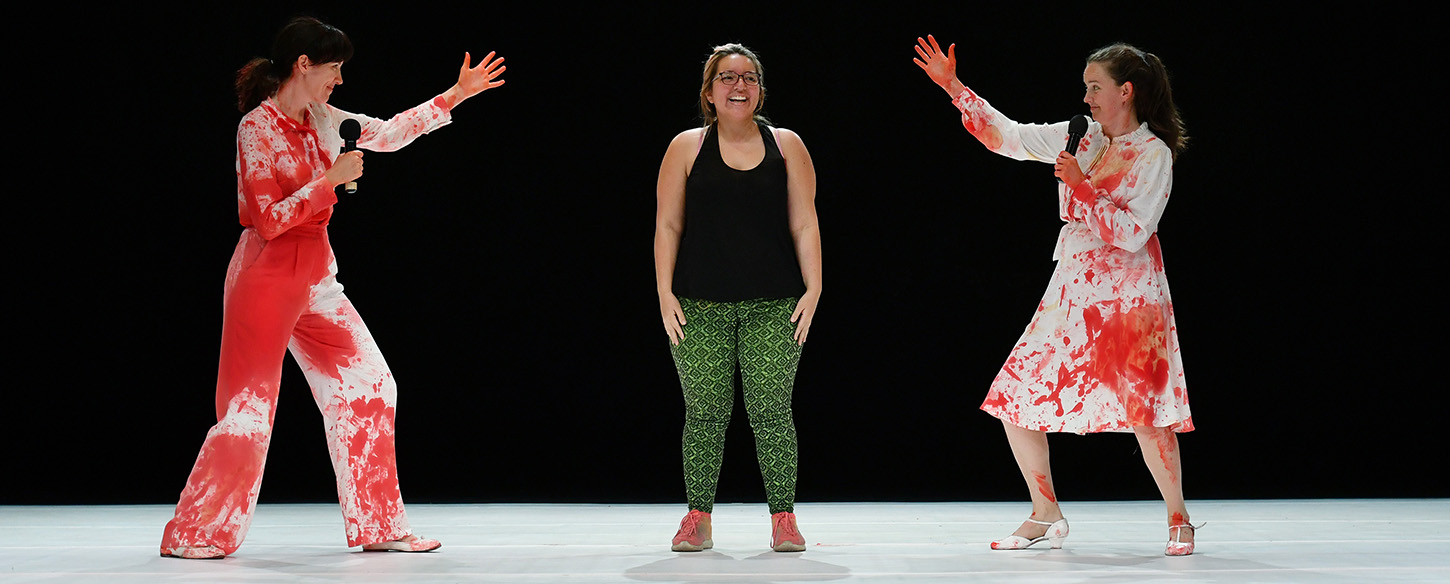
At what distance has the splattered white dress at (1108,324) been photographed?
3.03 m

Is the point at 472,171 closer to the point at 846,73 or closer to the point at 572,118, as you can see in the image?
the point at 572,118

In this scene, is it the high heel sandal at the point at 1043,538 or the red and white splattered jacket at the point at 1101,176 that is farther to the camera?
the high heel sandal at the point at 1043,538

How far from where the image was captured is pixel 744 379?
316 centimetres

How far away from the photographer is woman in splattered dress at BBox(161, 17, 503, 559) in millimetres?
2977

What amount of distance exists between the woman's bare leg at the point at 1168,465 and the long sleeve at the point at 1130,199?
43cm

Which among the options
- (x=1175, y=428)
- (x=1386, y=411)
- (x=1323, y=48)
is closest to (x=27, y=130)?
(x=1175, y=428)

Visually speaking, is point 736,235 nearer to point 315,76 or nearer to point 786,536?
point 786,536

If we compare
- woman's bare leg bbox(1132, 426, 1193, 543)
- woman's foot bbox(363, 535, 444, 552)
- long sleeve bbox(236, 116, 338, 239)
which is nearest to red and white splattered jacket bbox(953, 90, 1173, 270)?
woman's bare leg bbox(1132, 426, 1193, 543)

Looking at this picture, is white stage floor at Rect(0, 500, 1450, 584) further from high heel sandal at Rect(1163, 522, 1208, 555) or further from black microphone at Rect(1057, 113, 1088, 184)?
black microphone at Rect(1057, 113, 1088, 184)

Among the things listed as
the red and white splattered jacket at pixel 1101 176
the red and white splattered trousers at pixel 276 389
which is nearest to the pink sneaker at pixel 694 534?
the red and white splattered trousers at pixel 276 389

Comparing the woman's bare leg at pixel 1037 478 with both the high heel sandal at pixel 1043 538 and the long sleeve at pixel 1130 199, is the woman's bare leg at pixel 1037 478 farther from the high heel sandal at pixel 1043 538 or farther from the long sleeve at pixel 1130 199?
the long sleeve at pixel 1130 199

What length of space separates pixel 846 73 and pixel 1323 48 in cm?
159

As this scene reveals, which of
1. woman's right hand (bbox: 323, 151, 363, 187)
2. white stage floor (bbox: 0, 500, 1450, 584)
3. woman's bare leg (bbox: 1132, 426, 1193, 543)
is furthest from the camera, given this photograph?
woman's bare leg (bbox: 1132, 426, 1193, 543)

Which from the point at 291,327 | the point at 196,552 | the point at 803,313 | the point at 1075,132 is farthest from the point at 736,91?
the point at 196,552
